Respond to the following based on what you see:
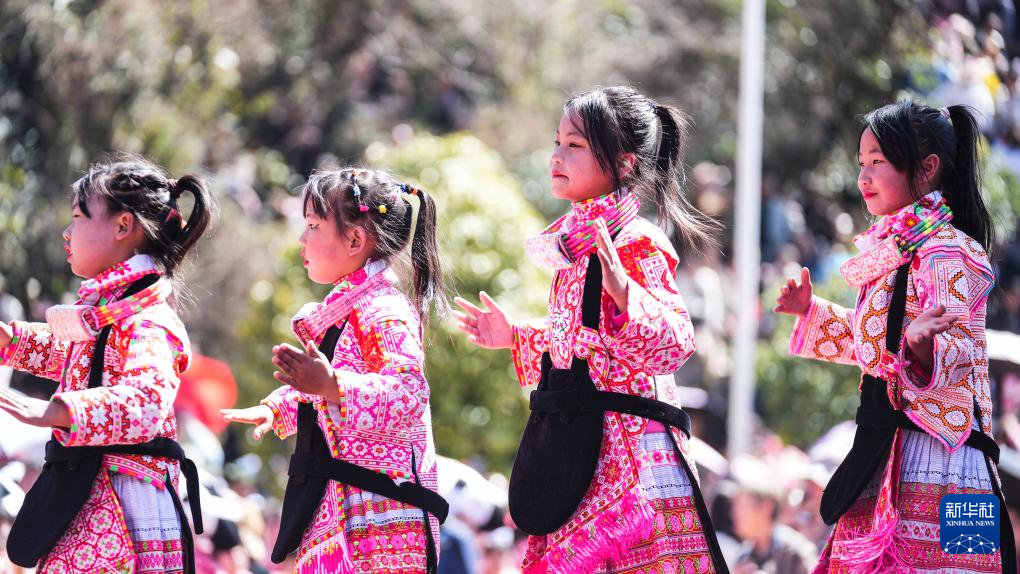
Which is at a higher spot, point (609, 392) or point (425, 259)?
point (425, 259)

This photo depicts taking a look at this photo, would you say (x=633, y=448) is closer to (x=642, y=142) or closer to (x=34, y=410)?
(x=642, y=142)

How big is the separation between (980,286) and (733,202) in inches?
417

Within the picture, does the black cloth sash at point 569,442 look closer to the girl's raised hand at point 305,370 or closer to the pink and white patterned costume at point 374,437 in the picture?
the pink and white patterned costume at point 374,437

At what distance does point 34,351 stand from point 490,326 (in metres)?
1.31

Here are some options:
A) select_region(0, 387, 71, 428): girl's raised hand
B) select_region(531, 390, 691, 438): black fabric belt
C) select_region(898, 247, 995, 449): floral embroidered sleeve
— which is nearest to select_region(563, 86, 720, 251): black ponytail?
select_region(531, 390, 691, 438): black fabric belt

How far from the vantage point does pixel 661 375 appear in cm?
321

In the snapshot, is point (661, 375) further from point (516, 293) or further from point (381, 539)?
point (516, 293)

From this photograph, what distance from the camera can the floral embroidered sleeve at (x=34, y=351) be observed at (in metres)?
3.49

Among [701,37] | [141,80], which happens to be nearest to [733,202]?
[701,37]

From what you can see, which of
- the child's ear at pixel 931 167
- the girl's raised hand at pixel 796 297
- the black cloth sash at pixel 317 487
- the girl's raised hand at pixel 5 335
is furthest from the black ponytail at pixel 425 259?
the child's ear at pixel 931 167

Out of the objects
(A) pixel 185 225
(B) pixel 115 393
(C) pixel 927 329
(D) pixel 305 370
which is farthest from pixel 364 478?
(C) pixel 927 329

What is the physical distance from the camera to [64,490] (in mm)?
3160

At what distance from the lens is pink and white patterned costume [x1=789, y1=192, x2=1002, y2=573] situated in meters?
3.14

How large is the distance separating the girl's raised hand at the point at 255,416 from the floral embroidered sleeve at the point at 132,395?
18 cm
